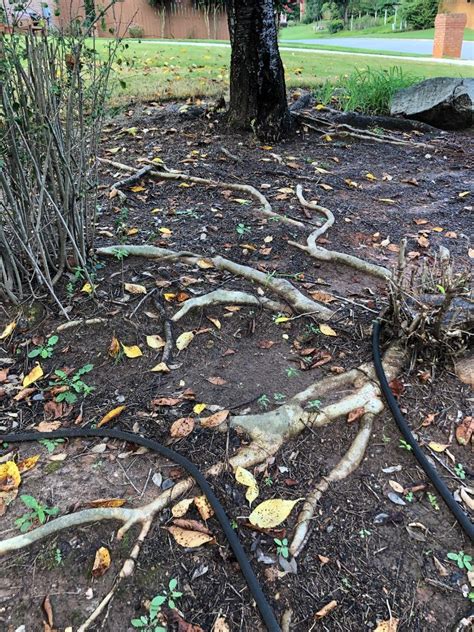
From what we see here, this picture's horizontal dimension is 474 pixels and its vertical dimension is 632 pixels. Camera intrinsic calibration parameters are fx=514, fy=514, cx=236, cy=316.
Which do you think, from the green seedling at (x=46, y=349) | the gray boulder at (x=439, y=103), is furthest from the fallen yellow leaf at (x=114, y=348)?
the gray boulder at (x=439, y=103)

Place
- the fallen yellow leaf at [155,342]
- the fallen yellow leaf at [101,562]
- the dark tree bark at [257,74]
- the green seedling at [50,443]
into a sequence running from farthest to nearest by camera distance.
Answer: the dark tree bark at [257,74], the fallen yellow leaf at [155,342], the green seedling at [50,443], the fallen yellow leaf at [101,562]

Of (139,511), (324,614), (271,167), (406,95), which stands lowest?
(324,614)

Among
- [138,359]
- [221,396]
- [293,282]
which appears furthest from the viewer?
[293,282]

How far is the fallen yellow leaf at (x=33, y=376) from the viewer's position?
2.42 m

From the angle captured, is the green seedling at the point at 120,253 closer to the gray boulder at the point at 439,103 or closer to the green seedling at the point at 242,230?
the green seedling at the point at 242,230

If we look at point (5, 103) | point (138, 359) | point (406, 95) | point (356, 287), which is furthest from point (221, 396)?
point (406, 95)

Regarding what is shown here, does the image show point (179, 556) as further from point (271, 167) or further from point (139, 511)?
point (271, 167)

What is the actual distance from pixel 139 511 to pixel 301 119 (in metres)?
5.35

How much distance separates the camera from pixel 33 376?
244 cm

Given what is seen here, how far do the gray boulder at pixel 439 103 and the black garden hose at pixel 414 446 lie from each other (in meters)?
5.05

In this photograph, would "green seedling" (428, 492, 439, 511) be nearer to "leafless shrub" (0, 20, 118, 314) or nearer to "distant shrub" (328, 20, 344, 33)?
"leafless shrub" (0, 20, 118, 314)

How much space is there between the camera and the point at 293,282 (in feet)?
10.2

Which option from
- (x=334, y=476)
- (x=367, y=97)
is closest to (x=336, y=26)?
(x=367, y=97)

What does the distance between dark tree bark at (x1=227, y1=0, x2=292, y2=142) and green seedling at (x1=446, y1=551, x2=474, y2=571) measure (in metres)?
4.71
